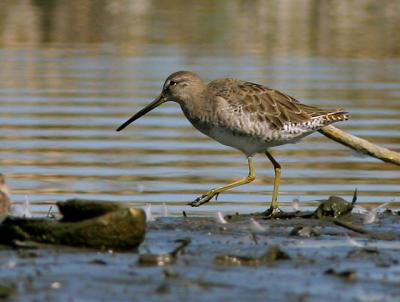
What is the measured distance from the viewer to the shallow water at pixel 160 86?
46.0ft

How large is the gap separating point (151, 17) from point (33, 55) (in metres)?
7.54

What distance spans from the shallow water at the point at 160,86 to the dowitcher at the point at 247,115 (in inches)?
22.2

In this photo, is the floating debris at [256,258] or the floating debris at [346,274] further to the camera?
the floating debris at [256,258]

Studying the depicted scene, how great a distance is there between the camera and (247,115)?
1198 cm

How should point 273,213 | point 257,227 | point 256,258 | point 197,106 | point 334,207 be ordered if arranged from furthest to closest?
point 197,106, point 273,213, point 334,207, point 257,227, point 256,258

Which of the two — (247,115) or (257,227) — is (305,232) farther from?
(247,115)

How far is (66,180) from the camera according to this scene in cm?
1404

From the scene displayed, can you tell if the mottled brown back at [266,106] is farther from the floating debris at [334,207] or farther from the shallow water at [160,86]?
the floating debris at [334,207]

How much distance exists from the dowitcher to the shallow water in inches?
22.2

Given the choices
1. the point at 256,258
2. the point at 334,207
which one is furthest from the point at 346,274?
the point at 334,207

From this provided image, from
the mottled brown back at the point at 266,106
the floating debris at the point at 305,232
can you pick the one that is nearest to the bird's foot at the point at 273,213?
the floating debris at the point at 305,232

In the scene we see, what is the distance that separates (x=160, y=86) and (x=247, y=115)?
10.0 meters

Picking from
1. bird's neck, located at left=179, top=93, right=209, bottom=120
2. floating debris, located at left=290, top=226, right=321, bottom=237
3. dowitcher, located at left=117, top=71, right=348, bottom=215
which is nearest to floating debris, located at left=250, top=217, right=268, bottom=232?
floating debris, located at left=290, top=226, right=321, bottom=237

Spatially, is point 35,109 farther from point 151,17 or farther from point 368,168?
point 151,17
